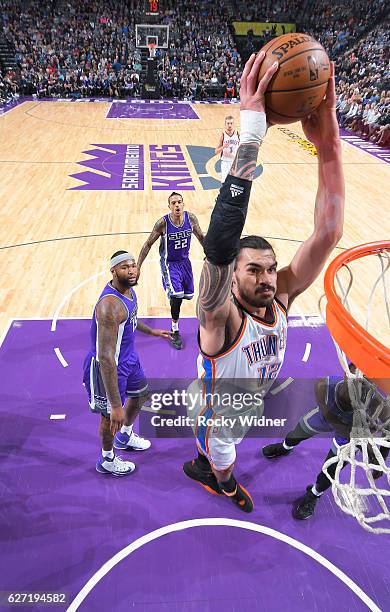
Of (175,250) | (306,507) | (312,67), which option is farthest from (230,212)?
(175,250)

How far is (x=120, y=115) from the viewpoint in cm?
1800

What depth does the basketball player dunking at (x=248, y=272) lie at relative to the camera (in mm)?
1614

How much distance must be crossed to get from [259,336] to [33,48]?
25.4m

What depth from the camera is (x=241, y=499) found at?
3348 millimetres

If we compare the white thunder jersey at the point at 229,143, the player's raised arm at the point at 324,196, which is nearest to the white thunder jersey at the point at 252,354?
the player's raised arm at the point at 324,196

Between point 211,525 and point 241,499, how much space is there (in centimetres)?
28

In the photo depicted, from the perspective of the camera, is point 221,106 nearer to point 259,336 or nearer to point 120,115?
point 120,115

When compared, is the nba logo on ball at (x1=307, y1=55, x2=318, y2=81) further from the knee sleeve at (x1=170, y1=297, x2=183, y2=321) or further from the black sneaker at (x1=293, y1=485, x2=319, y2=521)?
the knee sleeve at (x1=170, y1=297, x2=183, y2=321)

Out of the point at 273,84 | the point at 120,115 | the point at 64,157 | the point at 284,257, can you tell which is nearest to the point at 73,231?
the point at 284,257

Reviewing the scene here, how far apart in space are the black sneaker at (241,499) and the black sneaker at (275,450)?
1.69 ft

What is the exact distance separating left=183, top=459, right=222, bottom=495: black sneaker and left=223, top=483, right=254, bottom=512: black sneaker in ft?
0.47

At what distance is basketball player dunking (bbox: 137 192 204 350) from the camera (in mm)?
4957

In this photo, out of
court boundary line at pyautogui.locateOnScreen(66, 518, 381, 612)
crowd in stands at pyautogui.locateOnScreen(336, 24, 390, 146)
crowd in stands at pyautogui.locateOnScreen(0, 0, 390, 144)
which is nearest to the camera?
court boundary line at pyautogui.locateOnScreen(66, 518, 381, 612)

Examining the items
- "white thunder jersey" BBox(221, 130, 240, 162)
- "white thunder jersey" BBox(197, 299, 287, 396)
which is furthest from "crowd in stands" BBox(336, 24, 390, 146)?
"white thunder jersey" BBox(197, 299, 287, 396)
